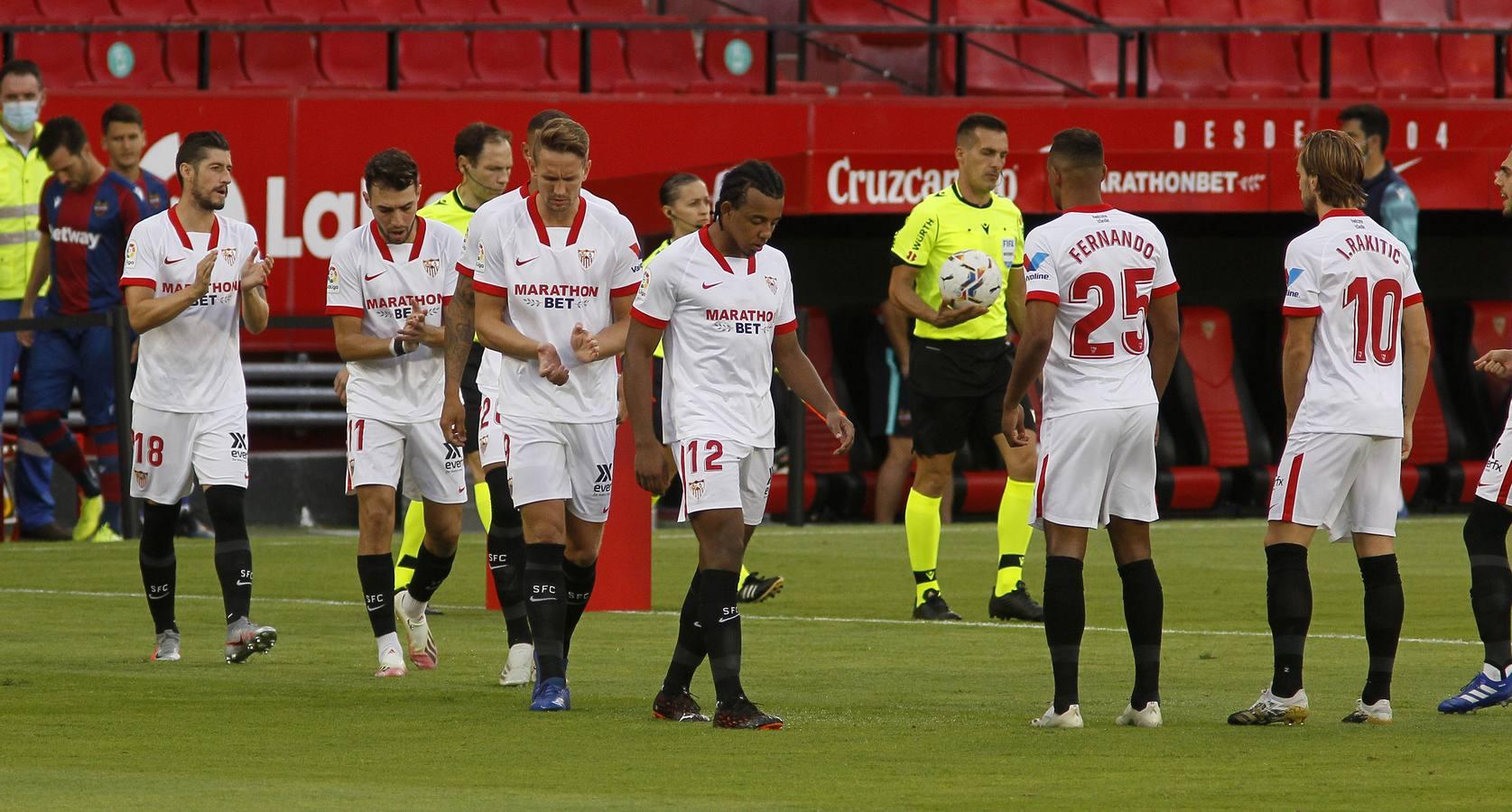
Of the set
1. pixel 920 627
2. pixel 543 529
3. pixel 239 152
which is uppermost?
pixel 239 152

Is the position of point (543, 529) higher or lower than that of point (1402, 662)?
higher

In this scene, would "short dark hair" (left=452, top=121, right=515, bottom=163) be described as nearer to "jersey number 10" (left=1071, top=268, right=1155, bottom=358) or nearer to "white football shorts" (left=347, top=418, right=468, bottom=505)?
"white football shorts" (left=347, top=418, right=468, bottom=505)

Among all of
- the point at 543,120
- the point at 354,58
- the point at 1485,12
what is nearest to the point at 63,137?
the point at 354,58

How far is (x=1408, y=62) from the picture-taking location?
75.9 feet

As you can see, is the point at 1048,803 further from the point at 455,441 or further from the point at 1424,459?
the point at 1424,459

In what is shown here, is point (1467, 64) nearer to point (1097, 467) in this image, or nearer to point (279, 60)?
point (279, 60)

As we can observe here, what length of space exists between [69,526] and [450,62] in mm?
5068

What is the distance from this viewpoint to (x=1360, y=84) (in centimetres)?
2288

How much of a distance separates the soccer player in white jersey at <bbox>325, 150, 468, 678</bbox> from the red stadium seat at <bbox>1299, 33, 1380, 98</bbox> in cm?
1458

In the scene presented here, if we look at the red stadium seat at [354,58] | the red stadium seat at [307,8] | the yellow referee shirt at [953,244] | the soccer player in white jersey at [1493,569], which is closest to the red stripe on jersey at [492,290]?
the soccer player in white jersey at [1493,569]

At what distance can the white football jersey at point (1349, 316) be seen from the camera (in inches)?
313

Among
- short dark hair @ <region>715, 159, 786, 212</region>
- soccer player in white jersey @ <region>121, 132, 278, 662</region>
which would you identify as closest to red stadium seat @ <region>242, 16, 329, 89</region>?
soccer player in white jersey @ <region>121, 132, 278, 662</region>

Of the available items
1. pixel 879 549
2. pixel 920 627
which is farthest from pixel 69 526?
pixel 920 627

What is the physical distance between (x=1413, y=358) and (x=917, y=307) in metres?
4.17
